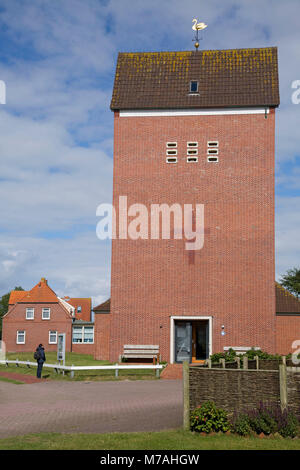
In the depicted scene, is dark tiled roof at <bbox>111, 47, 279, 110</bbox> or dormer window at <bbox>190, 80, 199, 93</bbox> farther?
dormer window at <bbox>190, 80, 199, 93</bbox>

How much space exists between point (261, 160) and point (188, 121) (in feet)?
17.4

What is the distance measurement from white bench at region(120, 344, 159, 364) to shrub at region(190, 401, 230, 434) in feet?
65.5

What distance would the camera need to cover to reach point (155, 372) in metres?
26.9

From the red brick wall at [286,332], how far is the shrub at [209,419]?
25.1 meters

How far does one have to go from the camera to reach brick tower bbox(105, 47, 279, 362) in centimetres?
3169

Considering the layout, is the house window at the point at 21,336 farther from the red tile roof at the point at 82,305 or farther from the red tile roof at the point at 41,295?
the red tile roof at the point at 82,305

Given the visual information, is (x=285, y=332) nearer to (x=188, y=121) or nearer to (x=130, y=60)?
(x=188, y=121)

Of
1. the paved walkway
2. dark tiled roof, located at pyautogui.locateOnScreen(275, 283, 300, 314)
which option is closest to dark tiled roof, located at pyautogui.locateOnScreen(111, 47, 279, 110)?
dark tiled roof, located at pyautogui.locateOnScreen(275, 283, 300, 314)

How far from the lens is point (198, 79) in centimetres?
3494

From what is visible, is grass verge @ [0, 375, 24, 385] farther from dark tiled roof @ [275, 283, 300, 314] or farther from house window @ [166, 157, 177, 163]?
dark tiled roof @ [275, 283, 300, 314]

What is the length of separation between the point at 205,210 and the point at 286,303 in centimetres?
983

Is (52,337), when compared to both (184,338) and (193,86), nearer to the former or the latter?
(184,338)

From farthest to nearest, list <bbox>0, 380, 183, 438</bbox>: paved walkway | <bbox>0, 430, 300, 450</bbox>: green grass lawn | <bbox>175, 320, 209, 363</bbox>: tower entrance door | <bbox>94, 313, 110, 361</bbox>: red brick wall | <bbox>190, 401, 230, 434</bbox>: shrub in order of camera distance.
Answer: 1. <bbox>94, 313, 110, 361</bbox>: red brick wall
2. <bbox>175, 320, 209, 363</bbox>: tower entrance door
3. <bbox>0, 380, 183, 438</bbox>: paved walkway
4. <bbox>190, 401, 230, 434</bbox>: shrub
5. <bbox>0, 430, 300, 450</bbox>: green grass lawn
